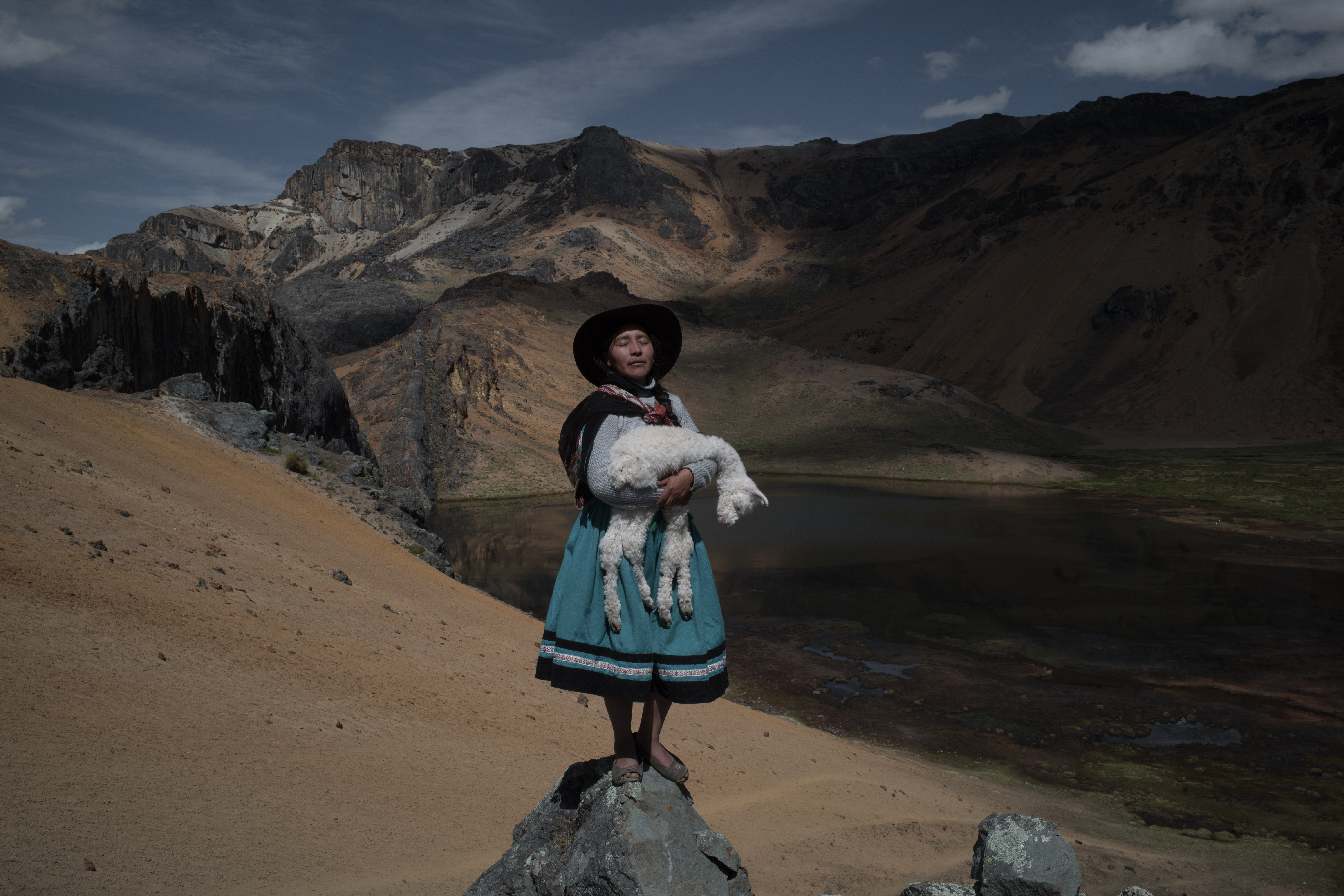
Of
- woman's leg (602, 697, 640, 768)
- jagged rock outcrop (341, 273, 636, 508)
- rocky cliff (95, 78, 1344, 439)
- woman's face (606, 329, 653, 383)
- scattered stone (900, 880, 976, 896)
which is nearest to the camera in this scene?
woman's leg (602, 697, 640, 768)

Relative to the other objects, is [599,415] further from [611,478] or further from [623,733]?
[623,733]

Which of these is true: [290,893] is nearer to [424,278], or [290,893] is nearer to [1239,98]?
[424,278]

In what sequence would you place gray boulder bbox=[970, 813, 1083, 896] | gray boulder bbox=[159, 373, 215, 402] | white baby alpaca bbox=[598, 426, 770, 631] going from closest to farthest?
white baby alpaca bbox=[598, 426, 770, 631], gray boulder bbox=[970, 813, 1083, 896], gray boulder bbox=[159, 373, 215, 402]

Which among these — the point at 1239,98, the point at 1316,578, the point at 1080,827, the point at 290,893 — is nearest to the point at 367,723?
the point at 290,893

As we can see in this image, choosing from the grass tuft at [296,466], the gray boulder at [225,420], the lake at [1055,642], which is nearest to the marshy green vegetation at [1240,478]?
the lake at [1055,642]

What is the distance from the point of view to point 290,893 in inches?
131

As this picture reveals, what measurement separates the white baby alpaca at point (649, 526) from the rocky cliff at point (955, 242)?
2461 cm

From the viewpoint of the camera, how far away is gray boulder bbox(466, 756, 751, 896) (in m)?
3.20

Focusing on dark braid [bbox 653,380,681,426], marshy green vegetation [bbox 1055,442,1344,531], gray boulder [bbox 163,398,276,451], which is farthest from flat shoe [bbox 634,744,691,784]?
marshy green vegetation [bbox 1055,442,1344,531]

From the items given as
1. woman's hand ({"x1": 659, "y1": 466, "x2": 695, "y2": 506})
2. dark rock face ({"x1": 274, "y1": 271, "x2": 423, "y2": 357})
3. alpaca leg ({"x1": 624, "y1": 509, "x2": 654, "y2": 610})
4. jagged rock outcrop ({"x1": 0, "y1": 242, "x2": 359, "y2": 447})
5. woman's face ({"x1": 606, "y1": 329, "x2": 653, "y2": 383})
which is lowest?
alpaca leg ({"x1": 624, "y1": 509, "x2": 654, "y2": 610})

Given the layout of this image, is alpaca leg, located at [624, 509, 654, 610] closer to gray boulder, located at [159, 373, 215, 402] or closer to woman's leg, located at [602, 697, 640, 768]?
woman's leg, located at [602, 697, 640, 768]

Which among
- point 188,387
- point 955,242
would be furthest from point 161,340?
point 955,242

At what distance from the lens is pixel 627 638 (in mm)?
3150

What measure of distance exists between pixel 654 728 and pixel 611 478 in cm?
108
